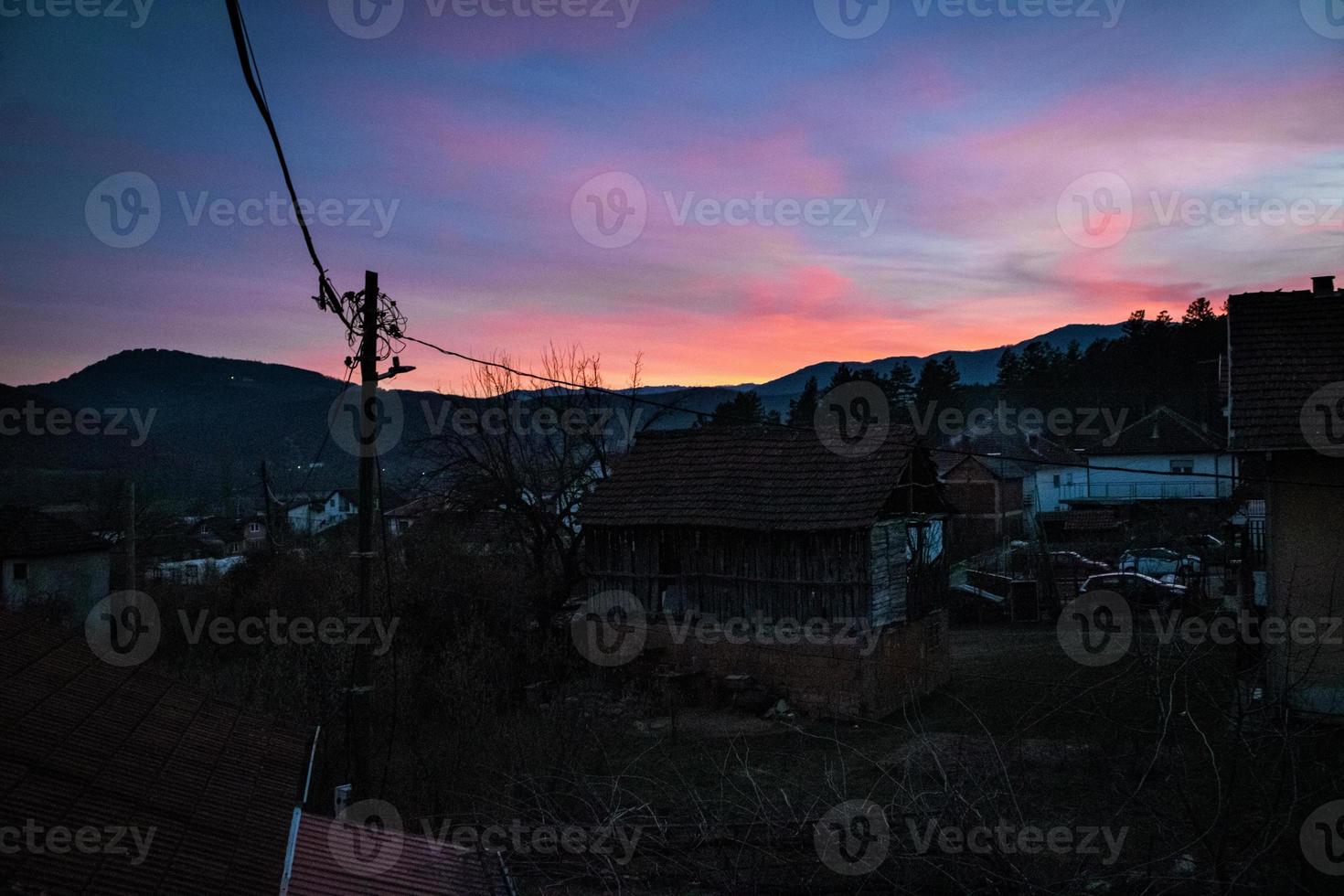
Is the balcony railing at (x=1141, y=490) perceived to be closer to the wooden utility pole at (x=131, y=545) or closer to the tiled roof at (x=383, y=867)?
the wooden utility pole at (x=131, y=545)

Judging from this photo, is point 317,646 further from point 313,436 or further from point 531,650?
point 313,436

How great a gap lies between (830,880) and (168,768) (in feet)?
19.1

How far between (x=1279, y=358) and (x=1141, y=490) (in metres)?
46.0

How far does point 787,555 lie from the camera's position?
736 inches

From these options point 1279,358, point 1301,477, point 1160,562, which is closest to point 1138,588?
point 1160,562

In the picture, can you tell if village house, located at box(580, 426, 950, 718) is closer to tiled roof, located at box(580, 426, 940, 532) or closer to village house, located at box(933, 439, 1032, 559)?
tiled roof, located at box(580, 426, 940, 532)

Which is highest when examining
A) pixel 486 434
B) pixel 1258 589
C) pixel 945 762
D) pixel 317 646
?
pixel 486 434

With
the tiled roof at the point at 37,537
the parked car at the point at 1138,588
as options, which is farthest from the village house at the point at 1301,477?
the tiled roof at the point at 37,537

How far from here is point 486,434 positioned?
26594mm

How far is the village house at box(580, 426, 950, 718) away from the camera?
17.9m

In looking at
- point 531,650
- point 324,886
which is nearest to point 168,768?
point 324,886

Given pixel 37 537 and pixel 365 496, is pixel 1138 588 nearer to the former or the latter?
pixel 365 496

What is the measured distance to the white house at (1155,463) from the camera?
53.5m

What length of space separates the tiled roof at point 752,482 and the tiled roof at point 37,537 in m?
21.1
